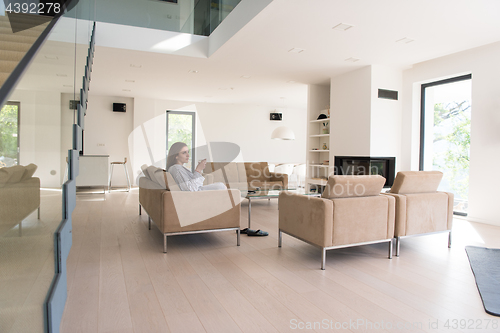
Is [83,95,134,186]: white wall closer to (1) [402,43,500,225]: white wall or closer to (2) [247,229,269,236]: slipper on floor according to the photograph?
(2) [247,229,269,236]: slipper on floor

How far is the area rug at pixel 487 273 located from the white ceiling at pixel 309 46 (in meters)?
2.74

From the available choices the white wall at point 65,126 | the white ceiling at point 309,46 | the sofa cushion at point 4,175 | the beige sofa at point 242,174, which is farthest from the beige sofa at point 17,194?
the beige sofa at point 242,174

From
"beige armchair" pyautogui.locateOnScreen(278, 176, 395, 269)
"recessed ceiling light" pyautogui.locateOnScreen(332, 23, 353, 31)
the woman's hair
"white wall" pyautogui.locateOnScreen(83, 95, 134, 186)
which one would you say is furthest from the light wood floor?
"white wall" pyautogui.locateOnScreen(83, 95, 134, 186)

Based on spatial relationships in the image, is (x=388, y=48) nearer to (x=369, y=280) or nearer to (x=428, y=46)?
(x=428, y=46)

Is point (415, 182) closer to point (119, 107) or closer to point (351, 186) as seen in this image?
point (351, 186)

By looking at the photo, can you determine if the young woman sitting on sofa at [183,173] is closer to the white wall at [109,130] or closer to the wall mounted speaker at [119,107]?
the white wall at [109,130]

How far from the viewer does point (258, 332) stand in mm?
1840

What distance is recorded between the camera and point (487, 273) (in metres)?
2.84

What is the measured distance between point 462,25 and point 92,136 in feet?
30.3

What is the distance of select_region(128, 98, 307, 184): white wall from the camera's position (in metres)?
10.1

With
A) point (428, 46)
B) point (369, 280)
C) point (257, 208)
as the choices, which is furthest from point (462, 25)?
point (257, 208)

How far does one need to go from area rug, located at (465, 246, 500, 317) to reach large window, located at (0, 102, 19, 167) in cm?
272

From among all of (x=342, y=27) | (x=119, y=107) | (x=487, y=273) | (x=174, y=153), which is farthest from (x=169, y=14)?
(x=487, y=273)

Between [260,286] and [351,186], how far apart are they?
1243 mm
